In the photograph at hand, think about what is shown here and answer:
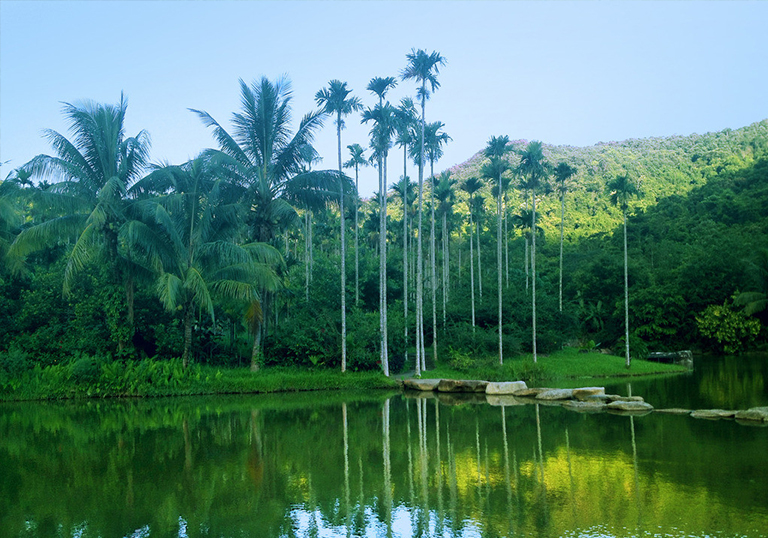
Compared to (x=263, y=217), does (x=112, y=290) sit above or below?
below

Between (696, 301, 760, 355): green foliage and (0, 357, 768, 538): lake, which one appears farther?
(696, 301, 760, 355): green foliage

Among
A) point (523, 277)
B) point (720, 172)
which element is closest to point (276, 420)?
point (523, 277)

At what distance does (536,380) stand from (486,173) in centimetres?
1183

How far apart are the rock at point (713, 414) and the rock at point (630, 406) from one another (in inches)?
49.3

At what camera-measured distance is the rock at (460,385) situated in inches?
914

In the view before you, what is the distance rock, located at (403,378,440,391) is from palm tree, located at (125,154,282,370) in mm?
6370

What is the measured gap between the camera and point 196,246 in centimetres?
2367

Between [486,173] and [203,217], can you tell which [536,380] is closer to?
[486,173]

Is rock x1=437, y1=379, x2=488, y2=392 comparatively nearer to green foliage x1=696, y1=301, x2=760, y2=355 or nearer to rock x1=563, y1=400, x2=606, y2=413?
rock x1=563, y1=400, x2=606, y2=413

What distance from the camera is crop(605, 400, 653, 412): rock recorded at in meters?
17.3

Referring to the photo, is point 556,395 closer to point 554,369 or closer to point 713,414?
point 713,414

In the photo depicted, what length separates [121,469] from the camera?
1105 cm

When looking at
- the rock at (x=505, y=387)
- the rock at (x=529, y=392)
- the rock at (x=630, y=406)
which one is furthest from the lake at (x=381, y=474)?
the rock at (x=505, y=387)

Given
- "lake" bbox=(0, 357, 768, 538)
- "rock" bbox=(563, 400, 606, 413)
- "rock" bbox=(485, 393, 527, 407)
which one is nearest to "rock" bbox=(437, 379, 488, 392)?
"rock" bbox=(485, 393, 527, 407)
